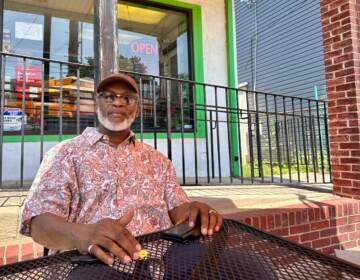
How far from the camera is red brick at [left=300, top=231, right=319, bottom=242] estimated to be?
10.5 ft

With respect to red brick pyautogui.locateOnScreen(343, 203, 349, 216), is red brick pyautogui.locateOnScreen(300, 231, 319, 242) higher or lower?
lower

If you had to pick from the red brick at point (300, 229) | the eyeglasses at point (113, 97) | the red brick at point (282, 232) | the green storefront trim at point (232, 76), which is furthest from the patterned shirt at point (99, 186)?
the green storefront trim at point (232, 76)

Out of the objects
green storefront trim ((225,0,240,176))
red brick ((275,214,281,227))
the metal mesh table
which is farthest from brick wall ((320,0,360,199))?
the metal mesh table

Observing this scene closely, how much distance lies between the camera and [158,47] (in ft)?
19.9

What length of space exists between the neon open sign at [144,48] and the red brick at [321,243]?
13.2ft

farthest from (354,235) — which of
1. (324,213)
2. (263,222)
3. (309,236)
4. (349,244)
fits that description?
(263,222)

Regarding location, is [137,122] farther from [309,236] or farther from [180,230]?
[180,230]

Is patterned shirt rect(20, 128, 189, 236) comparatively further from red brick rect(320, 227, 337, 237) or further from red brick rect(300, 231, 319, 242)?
red brick rect(320, 227, 337, 237)

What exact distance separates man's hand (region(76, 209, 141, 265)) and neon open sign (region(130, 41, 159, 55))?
507cm

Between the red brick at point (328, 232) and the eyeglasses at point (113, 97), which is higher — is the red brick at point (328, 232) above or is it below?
below

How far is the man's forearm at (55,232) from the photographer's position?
127 centimetres

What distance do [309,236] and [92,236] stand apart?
2603 mm

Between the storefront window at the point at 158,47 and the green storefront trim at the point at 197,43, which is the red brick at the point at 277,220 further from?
the green storefront trim at the point at 197,43

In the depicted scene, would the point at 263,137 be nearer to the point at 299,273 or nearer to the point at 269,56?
the point at 269,56
